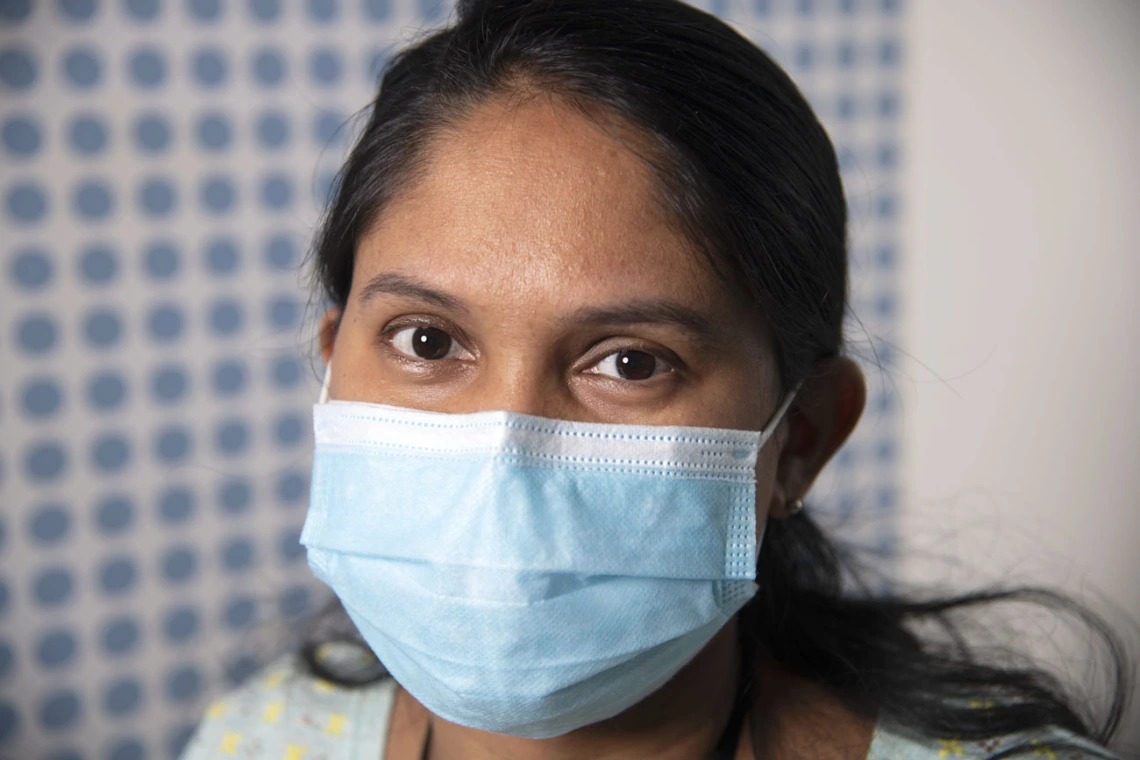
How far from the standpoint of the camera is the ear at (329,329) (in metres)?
1.34

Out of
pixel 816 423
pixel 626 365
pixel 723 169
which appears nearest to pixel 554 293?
pixel 626 365

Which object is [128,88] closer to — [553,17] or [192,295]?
[192,295]

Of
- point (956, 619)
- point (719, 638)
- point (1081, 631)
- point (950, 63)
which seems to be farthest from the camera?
point (950, 63)

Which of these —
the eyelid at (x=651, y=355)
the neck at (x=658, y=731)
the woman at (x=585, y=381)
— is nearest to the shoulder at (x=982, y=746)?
the woman at (x=585, y=381)

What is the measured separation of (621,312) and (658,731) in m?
0.53

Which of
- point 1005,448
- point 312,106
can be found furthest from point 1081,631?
point 312,106

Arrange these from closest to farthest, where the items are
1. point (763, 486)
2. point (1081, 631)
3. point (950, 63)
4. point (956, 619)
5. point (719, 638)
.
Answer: point (763, 486) < point (719, 638) < point (956, 619) < point (1081, 631) < point (950, 63)

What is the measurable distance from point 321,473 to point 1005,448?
2.05 metres

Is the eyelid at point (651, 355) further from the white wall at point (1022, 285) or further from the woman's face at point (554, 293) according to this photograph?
the white wall at point (1022, 285)

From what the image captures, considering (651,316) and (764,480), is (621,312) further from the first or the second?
(764,480)

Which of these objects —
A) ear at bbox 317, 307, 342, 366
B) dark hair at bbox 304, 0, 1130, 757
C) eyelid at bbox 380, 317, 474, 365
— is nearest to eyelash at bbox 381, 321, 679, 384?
eyelid at bbox 380, 317, 474, 365

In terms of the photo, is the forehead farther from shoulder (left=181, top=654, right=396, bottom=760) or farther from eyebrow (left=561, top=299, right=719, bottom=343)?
shoulder (left=181, top=654, right=396, bottom=760)

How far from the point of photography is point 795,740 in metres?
1.27

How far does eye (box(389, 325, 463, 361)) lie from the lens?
109 cm
